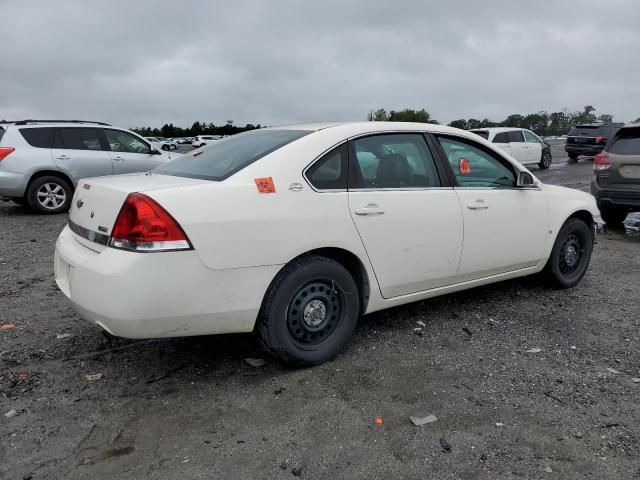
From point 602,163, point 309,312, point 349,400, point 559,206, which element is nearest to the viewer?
point 349,400

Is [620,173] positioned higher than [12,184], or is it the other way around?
[620,173]

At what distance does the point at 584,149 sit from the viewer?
2330 centimetres

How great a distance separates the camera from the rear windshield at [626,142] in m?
8.07

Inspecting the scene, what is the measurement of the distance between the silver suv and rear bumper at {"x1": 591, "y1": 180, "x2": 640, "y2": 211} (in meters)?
8.05

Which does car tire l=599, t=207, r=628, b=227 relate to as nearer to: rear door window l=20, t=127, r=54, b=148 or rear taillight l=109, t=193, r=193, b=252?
rear taillight l=109, t=193, r=193, b=252

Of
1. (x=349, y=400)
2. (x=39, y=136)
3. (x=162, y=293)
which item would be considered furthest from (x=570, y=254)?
(x=39, y=136)

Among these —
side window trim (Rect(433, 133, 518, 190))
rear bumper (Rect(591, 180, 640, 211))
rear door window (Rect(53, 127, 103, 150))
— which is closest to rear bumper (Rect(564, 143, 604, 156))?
rear bumper (Rect(591, 180, 640, 211))

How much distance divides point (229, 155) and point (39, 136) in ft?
26.0

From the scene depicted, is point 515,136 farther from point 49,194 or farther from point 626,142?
point 49,194

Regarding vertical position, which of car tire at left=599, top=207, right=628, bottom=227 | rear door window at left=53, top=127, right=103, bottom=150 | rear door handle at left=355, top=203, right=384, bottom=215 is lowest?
car tire at left=599, top=207, right=628, bottom=227

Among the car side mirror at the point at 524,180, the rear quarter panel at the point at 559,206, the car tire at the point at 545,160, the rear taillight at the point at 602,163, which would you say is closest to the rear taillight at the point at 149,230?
the car side mirror at the point at 524,180

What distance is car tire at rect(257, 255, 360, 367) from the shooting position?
3387 millimetres

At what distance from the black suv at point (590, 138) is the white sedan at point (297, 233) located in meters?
20.7

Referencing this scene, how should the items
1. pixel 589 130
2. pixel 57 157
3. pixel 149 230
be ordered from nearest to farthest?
pixel 149 230 → pixel 57 157 → pixel 589 130
